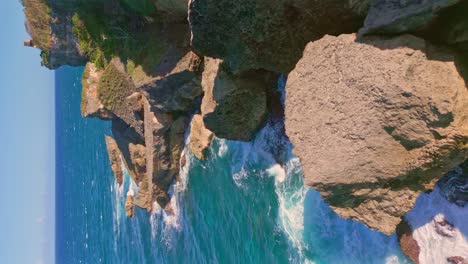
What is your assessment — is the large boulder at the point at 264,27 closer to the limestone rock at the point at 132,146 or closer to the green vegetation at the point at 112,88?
the green vegetation at the point at 112,88

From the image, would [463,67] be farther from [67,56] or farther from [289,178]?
[67,56]

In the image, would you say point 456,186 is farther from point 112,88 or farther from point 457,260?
point 112,88

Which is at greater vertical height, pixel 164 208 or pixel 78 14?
pixel 78 14

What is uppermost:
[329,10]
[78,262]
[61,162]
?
[329,10]

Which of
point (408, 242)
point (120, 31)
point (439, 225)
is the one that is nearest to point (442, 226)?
point (439, 225)

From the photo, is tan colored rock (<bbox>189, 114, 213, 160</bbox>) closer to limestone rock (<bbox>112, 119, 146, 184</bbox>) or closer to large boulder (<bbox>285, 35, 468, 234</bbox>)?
limestone rock (<bbox>112, 119, 146, 184</bbox>)

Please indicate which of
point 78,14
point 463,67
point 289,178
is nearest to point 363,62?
point 463,67
